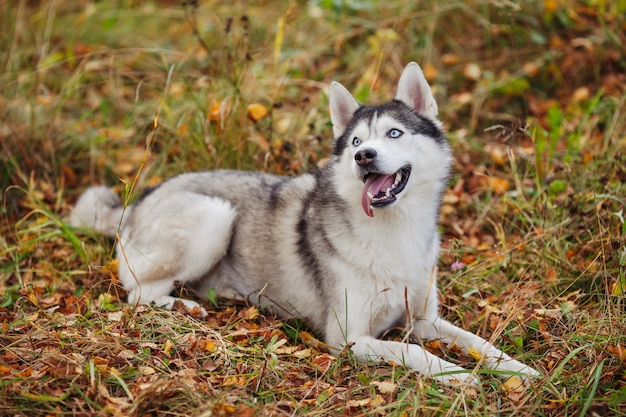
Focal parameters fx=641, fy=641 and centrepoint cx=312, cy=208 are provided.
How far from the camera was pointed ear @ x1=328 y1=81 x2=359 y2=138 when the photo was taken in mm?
4199

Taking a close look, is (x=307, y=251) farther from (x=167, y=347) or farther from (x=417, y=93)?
(x=417, y=93)

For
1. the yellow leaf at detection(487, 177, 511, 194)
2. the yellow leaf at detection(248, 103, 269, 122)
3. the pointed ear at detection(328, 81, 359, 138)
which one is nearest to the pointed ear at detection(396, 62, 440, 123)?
the pointed ear at detection(328, 81, 359, 138)

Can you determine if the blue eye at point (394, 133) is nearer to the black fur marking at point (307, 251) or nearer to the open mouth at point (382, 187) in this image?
the open mouth at point (382, 187)

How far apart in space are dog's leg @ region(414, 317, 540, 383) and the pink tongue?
830 mm

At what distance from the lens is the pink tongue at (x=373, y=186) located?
3805mm

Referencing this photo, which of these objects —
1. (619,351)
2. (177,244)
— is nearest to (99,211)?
(177,244)

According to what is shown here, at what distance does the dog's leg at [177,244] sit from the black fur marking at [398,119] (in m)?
1.04

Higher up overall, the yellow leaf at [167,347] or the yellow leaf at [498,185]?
the yellow leaf at [498,185]

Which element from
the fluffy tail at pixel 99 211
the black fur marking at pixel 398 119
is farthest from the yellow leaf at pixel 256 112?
the black fur marking at pixel 398 119

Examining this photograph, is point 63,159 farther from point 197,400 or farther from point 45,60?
point 197,400

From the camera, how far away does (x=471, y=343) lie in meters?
3.99

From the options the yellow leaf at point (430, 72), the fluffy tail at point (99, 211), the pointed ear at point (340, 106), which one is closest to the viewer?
the pointed ear at point (340, 106)

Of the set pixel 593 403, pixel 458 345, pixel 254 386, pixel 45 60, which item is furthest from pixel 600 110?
pixel 45 60

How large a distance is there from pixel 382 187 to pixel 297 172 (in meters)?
2.00
